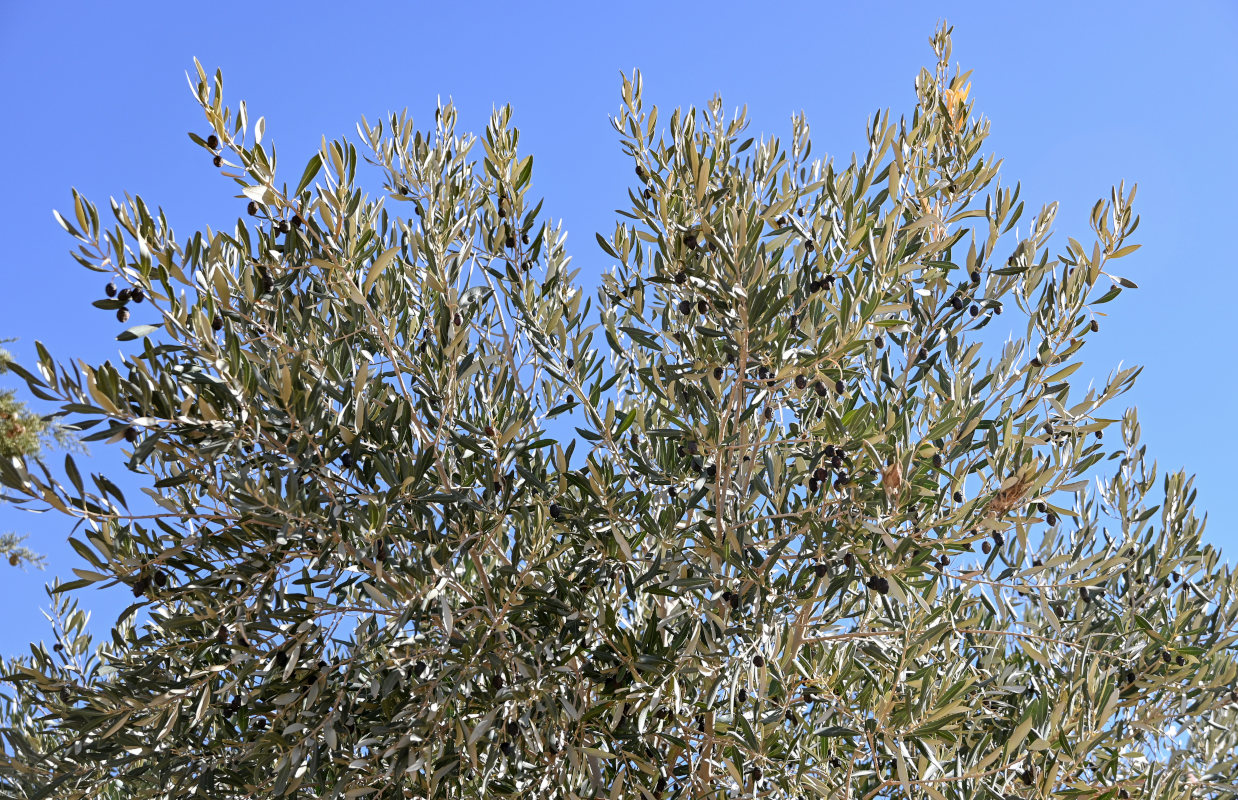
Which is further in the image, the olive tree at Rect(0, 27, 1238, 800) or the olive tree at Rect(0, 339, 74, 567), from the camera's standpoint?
the olive tree at Rect(0, 339, 74, 567)

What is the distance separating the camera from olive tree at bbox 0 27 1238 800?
383cm

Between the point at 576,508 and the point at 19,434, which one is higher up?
the point at 19,434

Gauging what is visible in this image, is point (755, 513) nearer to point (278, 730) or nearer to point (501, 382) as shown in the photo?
point (501, 382)

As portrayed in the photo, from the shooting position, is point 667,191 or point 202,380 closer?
point 202,380

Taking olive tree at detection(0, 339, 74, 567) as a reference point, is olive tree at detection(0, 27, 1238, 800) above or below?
Answer: below

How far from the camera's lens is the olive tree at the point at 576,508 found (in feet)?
12.6

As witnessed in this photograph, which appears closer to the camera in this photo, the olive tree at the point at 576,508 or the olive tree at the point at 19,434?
the olive tree at the point at 576,508

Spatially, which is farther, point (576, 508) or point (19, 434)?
point (19, 434)

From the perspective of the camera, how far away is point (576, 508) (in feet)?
13.9

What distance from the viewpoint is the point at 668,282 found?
4.10 metres

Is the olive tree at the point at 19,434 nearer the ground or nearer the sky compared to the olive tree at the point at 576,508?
nearer the sky

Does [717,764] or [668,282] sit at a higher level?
[668,282]

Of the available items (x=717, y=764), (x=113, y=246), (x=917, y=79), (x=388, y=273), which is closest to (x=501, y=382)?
(x=388, y=273)

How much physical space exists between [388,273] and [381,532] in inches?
54.2
